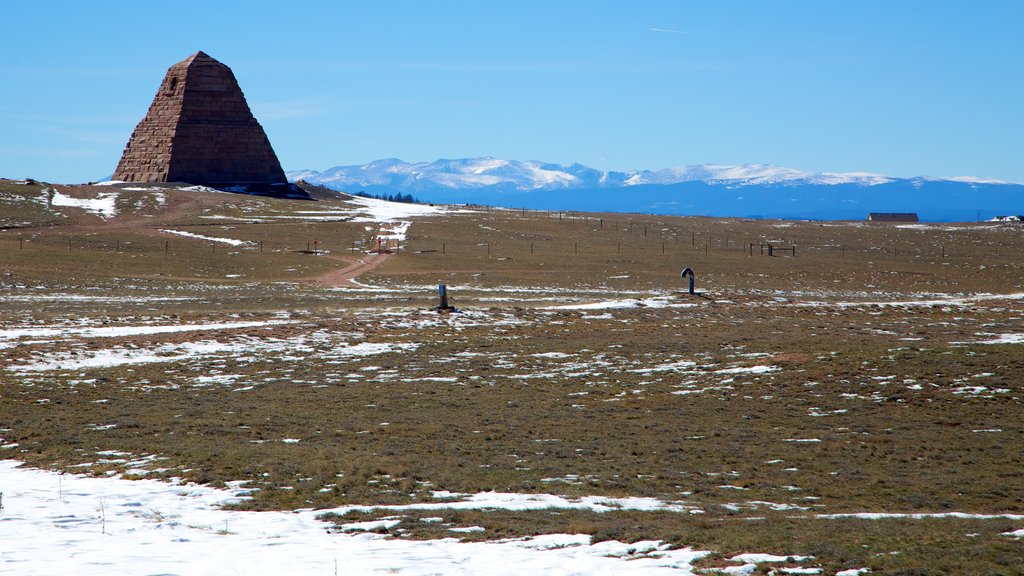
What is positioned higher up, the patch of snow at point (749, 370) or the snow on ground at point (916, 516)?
the patch of snow at point (749, 370)

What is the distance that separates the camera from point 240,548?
35.6 feet

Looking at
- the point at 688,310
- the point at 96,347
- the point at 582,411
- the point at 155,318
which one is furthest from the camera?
the point at 688,310

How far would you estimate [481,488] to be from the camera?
45.1 feet

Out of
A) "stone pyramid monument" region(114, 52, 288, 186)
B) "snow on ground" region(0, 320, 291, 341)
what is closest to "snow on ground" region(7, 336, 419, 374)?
"snow on ground" region(0, 320, 291, 341)

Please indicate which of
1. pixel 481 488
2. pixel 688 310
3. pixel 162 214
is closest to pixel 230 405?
pixel 481 488

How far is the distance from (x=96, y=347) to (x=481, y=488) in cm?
1899

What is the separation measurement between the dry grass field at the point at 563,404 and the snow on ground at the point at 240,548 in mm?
453

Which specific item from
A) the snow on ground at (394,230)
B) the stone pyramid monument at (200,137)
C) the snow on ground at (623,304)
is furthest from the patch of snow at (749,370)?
the stone pyramid monument at (200,137)

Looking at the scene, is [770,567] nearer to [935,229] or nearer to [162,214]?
[162,214]

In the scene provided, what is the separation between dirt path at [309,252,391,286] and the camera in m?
56.6

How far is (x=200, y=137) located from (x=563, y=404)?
345ft

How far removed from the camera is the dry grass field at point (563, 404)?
12.3 metres

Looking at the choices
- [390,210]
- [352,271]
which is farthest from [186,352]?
[390,210]

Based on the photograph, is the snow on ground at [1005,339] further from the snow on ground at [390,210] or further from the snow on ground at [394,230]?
the snow on ground at [390,210]
